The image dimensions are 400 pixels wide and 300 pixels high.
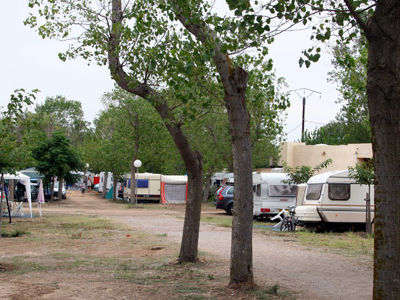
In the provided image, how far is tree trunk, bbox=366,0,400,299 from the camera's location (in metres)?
4.87

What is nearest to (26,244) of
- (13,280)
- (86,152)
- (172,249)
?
(172,249)

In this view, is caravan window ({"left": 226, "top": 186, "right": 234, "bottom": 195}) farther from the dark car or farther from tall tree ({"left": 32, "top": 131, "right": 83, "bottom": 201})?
tall tree ({"left": 32, "top": 131, "right": 83, "bottom": 201})

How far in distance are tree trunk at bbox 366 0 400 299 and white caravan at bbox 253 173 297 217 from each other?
19948mm

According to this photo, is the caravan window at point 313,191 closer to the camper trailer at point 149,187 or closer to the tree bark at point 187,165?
the tree bark at point 187,165

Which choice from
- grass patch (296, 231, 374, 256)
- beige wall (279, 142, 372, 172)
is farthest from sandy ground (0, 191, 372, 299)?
beige wall (279, 142, 372, 172)

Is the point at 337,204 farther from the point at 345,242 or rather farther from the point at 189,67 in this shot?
the point at 189,67

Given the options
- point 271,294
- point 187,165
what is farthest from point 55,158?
point 271,294

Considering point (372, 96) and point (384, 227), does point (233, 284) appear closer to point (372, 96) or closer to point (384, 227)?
point (384, 227)

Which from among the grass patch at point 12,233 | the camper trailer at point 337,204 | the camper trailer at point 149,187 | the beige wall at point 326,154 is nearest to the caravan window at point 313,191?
the camper trailer at point 337,204

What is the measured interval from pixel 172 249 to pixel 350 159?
22.0 metres

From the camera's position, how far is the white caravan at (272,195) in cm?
2491

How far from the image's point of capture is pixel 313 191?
65.4 ft

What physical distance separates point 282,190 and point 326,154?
1093cm

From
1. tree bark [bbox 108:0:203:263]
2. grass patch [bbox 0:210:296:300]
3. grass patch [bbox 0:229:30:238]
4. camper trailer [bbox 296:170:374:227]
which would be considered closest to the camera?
grass patch [bbox 0:210:296:300]
